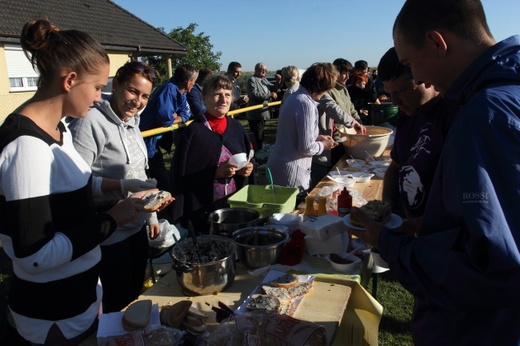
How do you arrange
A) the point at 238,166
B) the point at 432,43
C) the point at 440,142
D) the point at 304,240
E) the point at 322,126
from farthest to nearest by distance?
the point at 322,126 → the point at 238,166 → the point at 304,240 → the point at 440,142 → the point at 432,43

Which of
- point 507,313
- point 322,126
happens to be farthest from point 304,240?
point 322,126

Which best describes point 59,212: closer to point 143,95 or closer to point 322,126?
point 143,95

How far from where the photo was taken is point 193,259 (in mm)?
1646

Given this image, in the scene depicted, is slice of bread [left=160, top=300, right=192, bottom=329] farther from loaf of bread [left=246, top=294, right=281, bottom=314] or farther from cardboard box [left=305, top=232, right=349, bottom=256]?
cardboard box [left=305, top=232, right=349, bottom=256]

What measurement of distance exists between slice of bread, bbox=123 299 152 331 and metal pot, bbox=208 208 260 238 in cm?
71

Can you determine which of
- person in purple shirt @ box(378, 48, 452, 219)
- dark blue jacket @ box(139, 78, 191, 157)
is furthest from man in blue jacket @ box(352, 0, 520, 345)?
dark blue jacket @ box(139, 78, 191, 157)

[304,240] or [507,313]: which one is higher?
[507,313]

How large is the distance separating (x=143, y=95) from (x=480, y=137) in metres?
1.98

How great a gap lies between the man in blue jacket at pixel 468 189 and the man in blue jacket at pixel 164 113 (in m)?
4.45

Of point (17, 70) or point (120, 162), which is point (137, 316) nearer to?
point (120, 162)

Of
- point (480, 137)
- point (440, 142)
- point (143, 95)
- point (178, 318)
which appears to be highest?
point (143, 95)

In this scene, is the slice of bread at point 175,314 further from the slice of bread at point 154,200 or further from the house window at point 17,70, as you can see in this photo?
the house window at point 17,70

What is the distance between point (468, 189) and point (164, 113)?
4.77 meters

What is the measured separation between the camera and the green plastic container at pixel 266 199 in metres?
2.41
